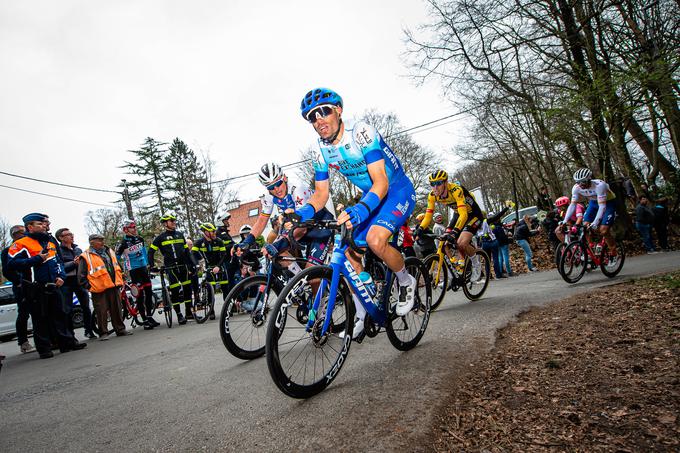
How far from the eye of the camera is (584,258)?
24.0ft

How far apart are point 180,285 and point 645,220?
45.1 feet

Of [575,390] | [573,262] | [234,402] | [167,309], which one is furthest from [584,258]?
[167,309]

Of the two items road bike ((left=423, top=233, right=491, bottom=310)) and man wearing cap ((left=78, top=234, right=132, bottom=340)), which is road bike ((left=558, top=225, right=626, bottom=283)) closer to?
road bike ((left=423, top=233, right=491, bottom=310))

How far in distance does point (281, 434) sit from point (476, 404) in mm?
1189

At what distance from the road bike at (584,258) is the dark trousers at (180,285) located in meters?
7.89

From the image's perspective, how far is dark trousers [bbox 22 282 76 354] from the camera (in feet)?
21.5

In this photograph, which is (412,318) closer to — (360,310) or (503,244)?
(360,310)

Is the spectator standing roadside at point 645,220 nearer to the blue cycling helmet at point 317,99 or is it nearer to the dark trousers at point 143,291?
the blue cycling helmet at point 317,99

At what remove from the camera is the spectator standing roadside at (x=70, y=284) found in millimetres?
7391

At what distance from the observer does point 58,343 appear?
270 inches

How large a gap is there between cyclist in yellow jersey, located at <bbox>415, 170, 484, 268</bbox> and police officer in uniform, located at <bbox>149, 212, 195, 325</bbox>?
5.50 m

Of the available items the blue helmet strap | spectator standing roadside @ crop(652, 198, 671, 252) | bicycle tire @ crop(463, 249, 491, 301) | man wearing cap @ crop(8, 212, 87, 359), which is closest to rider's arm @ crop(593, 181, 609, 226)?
bicycle tire @ crop(463, 249, 491, 301)

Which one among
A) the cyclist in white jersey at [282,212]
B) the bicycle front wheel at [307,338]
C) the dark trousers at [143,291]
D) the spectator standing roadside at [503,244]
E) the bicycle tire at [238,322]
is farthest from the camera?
the spectator standing roadside at [503,244]

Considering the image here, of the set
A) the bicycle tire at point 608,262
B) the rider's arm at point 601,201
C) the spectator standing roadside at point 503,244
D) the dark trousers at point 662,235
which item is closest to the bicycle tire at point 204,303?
the spectator standing roadside at point 503,244
